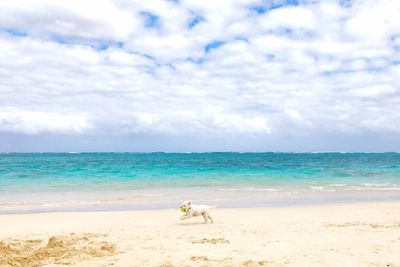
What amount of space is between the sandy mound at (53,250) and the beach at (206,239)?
0.06 feet

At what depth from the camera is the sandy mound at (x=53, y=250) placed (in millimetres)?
7118

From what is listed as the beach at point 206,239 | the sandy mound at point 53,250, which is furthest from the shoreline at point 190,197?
the sandy mound at point 53,250

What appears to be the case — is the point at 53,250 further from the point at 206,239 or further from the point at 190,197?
the point at 190,197

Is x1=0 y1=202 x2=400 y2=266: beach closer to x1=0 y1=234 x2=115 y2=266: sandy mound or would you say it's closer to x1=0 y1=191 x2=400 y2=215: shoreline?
x1=0 y1=234 x2=115 y2=266: sandy mound

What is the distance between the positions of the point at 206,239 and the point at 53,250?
325 centimetres

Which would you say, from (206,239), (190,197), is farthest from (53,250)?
(190,197)

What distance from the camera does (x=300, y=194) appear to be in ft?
67.2

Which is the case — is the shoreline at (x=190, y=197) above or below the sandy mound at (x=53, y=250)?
below

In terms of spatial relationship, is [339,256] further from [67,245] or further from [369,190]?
[369,190]

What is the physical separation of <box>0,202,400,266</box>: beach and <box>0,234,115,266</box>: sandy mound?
18 mm

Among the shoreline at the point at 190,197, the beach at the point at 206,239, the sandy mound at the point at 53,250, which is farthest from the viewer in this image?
the shoreline at the point at 190,197

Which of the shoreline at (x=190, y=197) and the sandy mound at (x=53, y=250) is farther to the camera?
the shoreline at (x=190, y=197)

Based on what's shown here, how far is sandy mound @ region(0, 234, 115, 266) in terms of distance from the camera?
7.12m

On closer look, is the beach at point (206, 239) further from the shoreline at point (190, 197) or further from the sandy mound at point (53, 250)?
the shoreline at point (190, 197)
